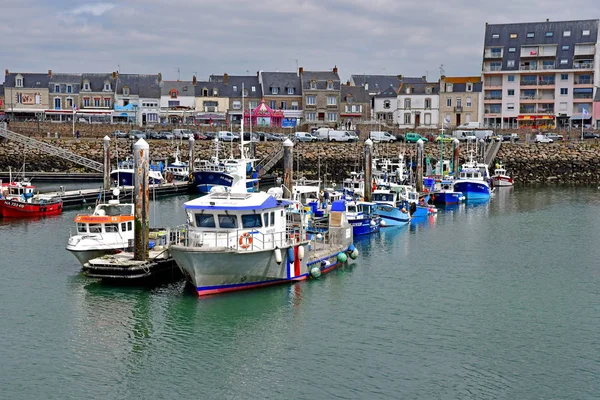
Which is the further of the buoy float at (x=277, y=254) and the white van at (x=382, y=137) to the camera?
the white van at (x=382, y=137)

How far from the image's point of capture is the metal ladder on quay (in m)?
85.8

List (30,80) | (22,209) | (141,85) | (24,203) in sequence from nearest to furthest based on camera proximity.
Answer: (22,209)
(24,203)
(30,80)
(141,85)

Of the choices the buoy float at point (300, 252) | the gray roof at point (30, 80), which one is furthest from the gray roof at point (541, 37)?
the buoy float at point (300, 252)

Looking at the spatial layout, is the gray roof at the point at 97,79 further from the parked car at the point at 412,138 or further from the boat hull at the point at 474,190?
the boat hull at the point at 474,190

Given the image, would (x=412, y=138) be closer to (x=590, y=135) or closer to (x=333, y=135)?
(x=333, y=135)

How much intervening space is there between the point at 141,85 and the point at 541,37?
5307 cm

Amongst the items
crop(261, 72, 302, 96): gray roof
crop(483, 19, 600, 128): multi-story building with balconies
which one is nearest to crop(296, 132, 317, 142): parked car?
crop(261, 72, 302, 96): gray roof

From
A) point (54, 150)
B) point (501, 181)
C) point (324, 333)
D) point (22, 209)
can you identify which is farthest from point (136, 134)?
point (324, 333)

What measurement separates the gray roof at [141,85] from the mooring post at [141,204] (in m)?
84.9

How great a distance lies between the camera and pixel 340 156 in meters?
93.8

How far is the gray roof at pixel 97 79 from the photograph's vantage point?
390 ft

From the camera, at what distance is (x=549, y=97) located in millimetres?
115312

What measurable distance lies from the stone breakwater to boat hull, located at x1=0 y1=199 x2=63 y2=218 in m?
32.7

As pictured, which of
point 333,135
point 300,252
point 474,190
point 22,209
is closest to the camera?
point 300,252
